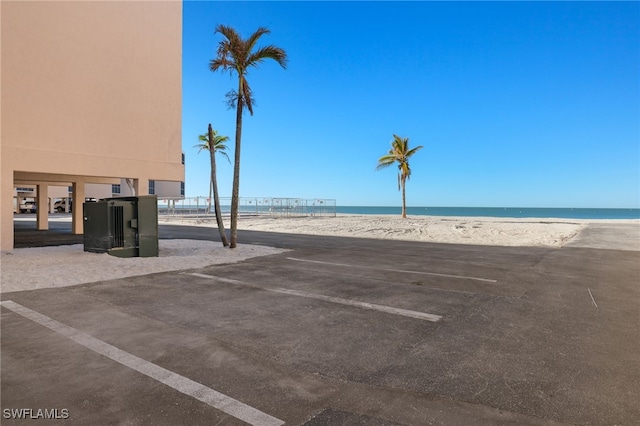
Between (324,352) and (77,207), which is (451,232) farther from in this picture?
(77,207)

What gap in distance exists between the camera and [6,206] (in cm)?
1118

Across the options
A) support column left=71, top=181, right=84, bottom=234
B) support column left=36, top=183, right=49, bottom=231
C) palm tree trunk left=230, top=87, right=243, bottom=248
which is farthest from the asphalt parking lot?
support column left=36, top=183, right=49, bottom=231

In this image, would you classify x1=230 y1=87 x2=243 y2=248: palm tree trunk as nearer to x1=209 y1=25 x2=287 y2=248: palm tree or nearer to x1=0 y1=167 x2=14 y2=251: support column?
x1=209 y1=25 x2=287 y2=248: palm tree

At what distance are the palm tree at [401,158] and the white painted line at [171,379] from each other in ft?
122

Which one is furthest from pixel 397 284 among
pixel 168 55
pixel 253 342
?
pixel 168 55

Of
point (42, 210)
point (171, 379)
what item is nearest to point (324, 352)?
point (171, 379)

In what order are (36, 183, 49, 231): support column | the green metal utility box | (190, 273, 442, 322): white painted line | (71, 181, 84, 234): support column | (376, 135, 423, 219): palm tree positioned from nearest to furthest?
(190, 273, 442, 322): white painted line < the green metal utility box < (71, 181, 84, 234): support column < (36, 183, 49, 231): support column < (376, 135, 423, 219): palm tree

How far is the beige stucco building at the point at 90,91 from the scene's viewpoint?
36.9ft

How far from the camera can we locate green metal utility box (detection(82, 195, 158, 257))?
10.9 meters

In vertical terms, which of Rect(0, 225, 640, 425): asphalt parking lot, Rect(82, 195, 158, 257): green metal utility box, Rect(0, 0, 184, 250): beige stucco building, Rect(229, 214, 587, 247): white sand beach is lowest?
Rect(0, 225, 640, 425): asphalt parking lot

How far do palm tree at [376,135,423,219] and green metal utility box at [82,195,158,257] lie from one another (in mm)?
31866

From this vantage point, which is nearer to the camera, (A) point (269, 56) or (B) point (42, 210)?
(A) point (269, 56)

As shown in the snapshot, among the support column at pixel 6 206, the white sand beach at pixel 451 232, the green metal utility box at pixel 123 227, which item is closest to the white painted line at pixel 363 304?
the green metal utility box at pixel 123 227

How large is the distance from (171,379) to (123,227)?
29.0 ft
